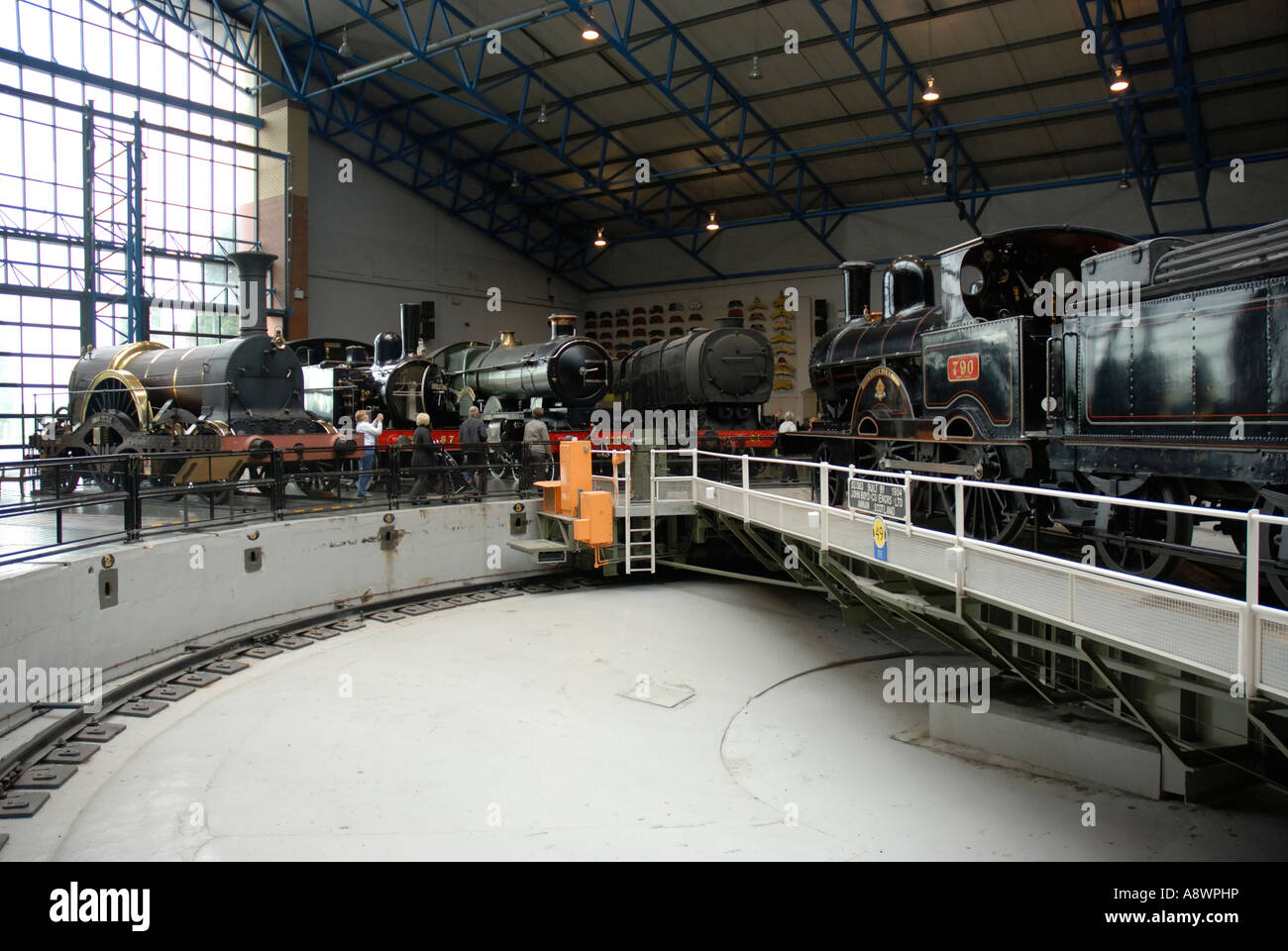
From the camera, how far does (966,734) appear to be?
7.66 meters

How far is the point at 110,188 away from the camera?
75.7ft

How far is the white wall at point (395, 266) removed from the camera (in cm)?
2884

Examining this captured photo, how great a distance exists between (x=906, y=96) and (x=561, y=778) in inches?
832

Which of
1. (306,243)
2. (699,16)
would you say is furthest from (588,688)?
(306,243)

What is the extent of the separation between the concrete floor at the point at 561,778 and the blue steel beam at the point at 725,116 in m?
16.0

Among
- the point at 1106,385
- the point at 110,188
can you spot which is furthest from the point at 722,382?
the point at 110,188

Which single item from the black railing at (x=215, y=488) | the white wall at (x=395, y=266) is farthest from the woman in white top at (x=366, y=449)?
the white wall at (x=395, y=266)

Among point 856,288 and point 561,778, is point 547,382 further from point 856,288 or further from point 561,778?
point 561,778

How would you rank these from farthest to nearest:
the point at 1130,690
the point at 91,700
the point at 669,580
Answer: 1. the point at 669,580
2. the point at 91,700
3. the point at 1130,690

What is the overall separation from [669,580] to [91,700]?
8509 mm

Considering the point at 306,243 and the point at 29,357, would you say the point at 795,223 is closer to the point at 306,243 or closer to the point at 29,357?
the point at 306,243

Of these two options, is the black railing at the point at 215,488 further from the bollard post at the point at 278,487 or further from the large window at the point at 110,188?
the large window at the point at 110,188

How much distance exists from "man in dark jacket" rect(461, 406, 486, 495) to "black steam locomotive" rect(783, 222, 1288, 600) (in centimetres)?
564
